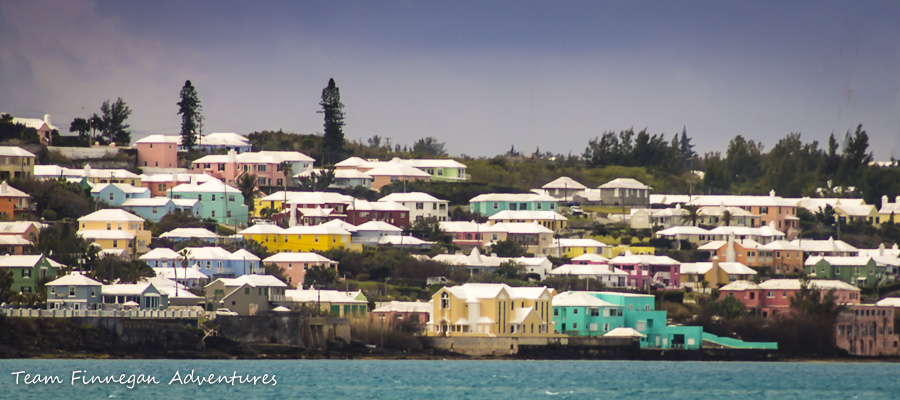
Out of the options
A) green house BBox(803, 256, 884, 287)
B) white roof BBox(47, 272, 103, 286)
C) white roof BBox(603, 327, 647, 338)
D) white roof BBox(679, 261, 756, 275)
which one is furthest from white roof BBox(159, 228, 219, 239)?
green house BBox(803, 256, 884, 287)

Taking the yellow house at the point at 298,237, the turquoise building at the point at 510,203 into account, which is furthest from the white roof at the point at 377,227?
the turquoise building at the point at 510,203

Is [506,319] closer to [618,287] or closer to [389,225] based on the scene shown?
[618,287]

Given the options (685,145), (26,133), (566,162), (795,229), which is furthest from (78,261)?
(685,145)

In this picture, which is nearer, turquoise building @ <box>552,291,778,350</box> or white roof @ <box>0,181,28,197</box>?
turquoise building @ <box>552,291,778,350</box>

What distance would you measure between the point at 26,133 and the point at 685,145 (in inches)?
3368

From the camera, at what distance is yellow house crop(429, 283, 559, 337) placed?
88938mm

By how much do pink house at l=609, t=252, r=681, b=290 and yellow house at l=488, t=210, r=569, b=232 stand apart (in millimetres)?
11194

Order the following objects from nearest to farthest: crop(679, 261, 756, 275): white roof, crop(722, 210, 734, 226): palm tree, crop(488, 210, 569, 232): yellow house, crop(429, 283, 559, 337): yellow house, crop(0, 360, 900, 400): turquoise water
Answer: crop(0, 360, 900, 400): turquoise water, crop(429, 283, 559, 337): yellow house, crop(679, 261, 756, 275): white roof, crop(488, 210, 569, 232): yellow house, crop(722, 210, 734, 226): palm tree

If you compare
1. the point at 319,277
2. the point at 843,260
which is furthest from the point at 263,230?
the point at 843,260

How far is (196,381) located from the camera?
228 feet

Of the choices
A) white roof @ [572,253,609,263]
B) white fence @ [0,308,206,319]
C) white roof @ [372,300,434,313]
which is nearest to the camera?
white fence @ [0,308,206,319]

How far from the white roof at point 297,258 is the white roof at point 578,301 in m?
13.3

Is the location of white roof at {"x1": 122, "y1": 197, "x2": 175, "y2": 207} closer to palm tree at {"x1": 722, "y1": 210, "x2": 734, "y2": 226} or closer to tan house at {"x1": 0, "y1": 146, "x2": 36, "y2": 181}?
tan house at {"x1": 0, "y1": 146, "x2": 36, "y2": 181}

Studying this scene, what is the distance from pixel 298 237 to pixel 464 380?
32214 millimetres
